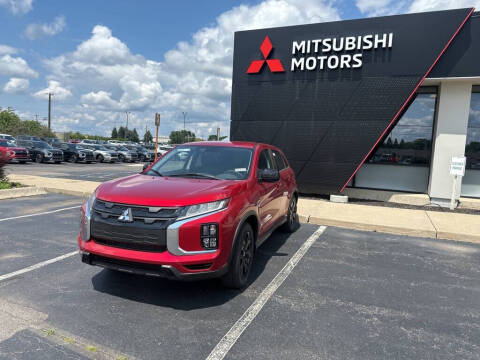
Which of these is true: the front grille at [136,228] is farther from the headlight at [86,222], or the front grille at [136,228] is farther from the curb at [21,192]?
the curb at [21,192]

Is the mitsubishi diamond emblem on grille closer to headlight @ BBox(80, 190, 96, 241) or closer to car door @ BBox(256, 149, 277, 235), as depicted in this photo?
headlight @ BBox(80, 190, 96, 241)

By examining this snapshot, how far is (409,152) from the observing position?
1109cm

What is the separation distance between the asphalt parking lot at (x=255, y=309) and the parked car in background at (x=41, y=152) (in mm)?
21161

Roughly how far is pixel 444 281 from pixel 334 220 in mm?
3238

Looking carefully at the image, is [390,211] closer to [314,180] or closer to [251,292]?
[314,180]

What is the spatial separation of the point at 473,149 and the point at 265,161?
349 inches

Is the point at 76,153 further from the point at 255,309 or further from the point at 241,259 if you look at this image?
the point at 255,309

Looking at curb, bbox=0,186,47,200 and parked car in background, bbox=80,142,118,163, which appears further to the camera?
parked car in background, bbox=80,142,118,163

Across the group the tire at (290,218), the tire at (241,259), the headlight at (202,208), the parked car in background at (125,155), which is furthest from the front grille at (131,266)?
the parked car in background at (125,155)

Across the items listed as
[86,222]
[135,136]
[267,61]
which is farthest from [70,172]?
[135,136]

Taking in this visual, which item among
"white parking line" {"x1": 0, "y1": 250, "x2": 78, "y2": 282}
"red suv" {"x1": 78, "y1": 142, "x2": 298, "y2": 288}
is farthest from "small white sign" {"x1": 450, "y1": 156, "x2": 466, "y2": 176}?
"white parking line" {"x1": 0, "y1": 250, "x2": 78, "y2": 282}

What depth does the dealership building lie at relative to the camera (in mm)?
9094

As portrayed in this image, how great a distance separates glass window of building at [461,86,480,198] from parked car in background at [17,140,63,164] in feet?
81.5

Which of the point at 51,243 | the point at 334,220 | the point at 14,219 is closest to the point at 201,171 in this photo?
the point at 51,243
